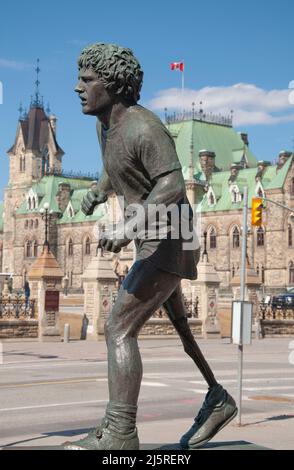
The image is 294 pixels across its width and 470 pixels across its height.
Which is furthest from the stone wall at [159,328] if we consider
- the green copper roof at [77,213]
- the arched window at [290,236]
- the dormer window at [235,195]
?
the green copper roof at [77,213]

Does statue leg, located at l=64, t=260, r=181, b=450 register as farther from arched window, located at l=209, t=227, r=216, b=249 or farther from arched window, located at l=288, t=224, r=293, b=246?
arched window, located at l=209, t=227, r=216, b=249

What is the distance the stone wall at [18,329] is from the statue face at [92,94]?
21223mm

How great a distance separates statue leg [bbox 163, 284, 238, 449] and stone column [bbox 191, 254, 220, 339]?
24.8 m

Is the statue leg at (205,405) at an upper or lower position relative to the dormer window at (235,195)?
lower

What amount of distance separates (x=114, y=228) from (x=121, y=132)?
2.24 feet

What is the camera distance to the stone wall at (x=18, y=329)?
26125 mm

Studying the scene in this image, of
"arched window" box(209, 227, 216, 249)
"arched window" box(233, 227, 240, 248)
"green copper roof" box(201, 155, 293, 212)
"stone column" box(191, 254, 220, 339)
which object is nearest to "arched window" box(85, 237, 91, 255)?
"green copper roof" box(201, 155, 293, 212)

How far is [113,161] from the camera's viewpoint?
5.54 metres

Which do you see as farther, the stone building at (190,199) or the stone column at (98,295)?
the stone building at (190,199)

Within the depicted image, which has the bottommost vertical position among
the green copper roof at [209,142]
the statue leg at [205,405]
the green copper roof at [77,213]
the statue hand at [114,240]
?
the statue leg at [205,405]

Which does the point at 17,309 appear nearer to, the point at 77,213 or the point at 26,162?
the point at 77,213

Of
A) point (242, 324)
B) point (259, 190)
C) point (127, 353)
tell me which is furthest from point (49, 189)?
point (127, 353)

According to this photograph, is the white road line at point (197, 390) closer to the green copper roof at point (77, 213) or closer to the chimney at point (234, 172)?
the chimney at point (234, 172)

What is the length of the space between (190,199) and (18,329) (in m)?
60.6
